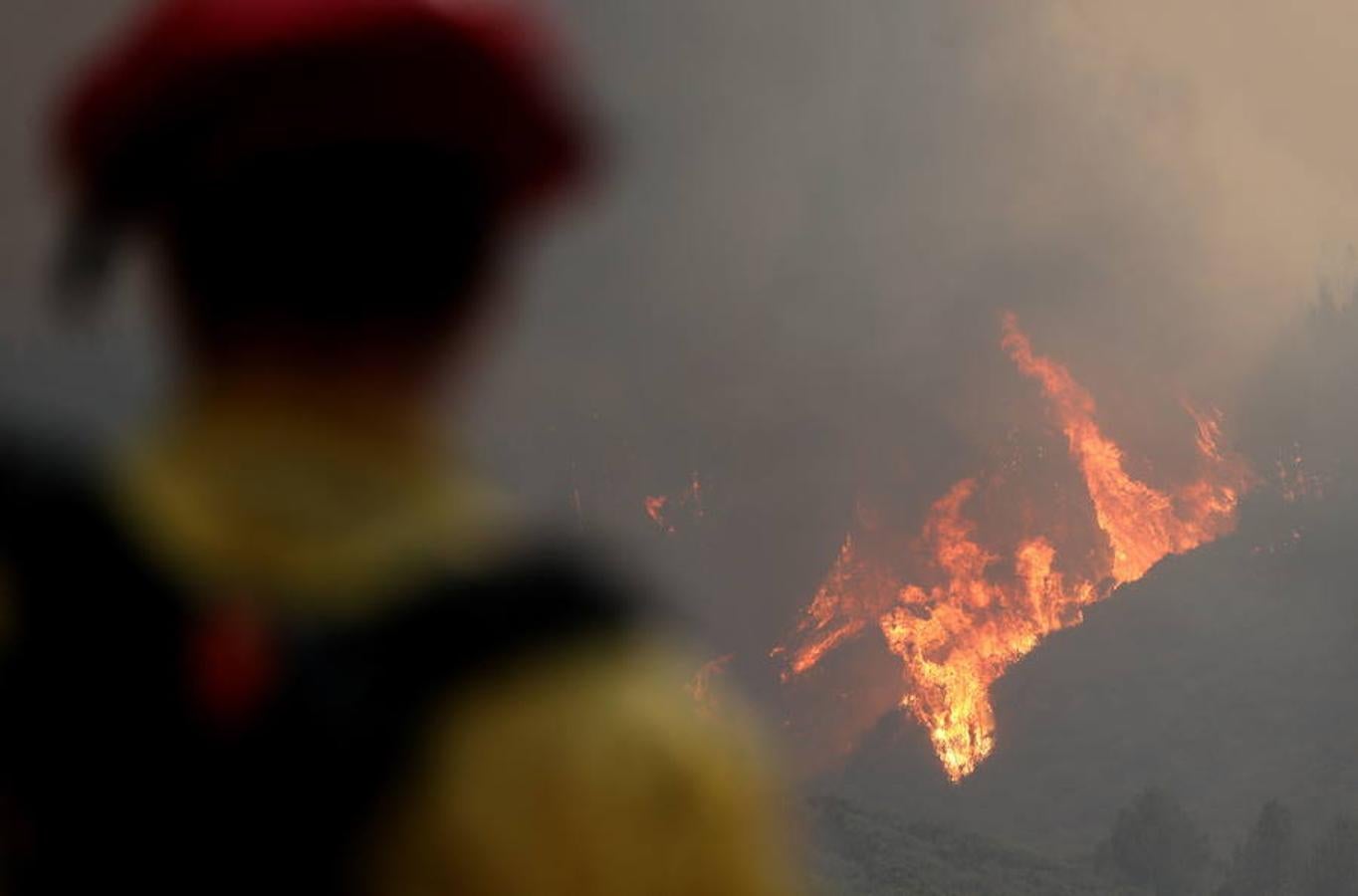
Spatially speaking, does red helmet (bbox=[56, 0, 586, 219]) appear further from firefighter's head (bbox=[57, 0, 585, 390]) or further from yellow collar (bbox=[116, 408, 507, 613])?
yellow collar (bbox=[116, 408, 507, 613])

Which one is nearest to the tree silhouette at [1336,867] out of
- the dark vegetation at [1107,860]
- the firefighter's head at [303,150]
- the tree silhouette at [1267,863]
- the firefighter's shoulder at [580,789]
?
the dark vegetation at [1107,860]

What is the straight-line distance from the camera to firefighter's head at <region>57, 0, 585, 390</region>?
48.3 inches

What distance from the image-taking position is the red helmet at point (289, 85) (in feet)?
4.02

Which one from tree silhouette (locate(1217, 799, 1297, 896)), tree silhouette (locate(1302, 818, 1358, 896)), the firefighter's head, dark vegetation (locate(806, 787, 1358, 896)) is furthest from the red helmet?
tree silhouette (locate(1217, 799, 1297, 896))

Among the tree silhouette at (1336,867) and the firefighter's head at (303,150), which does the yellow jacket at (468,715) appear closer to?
the firefighter's head at (303,150)

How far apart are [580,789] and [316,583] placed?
0.32 meters

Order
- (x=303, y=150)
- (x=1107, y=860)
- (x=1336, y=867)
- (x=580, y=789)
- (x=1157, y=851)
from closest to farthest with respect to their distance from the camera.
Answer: (x=580, y=789)
(x=303, y=150)
(x=1336, y=867)
(x=1157, y=851)
(x=1107, y=860)

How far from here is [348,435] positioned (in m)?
1.20

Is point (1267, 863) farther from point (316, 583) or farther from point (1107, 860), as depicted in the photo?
point (316, 583)

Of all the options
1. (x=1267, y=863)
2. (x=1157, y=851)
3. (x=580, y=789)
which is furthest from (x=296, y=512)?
(x=1267, y=863)

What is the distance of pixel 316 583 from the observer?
1150 millimetres

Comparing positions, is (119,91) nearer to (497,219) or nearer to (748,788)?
(497,219)

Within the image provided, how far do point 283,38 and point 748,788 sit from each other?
0.90 m

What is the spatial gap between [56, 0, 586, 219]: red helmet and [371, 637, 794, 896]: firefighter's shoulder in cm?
59
